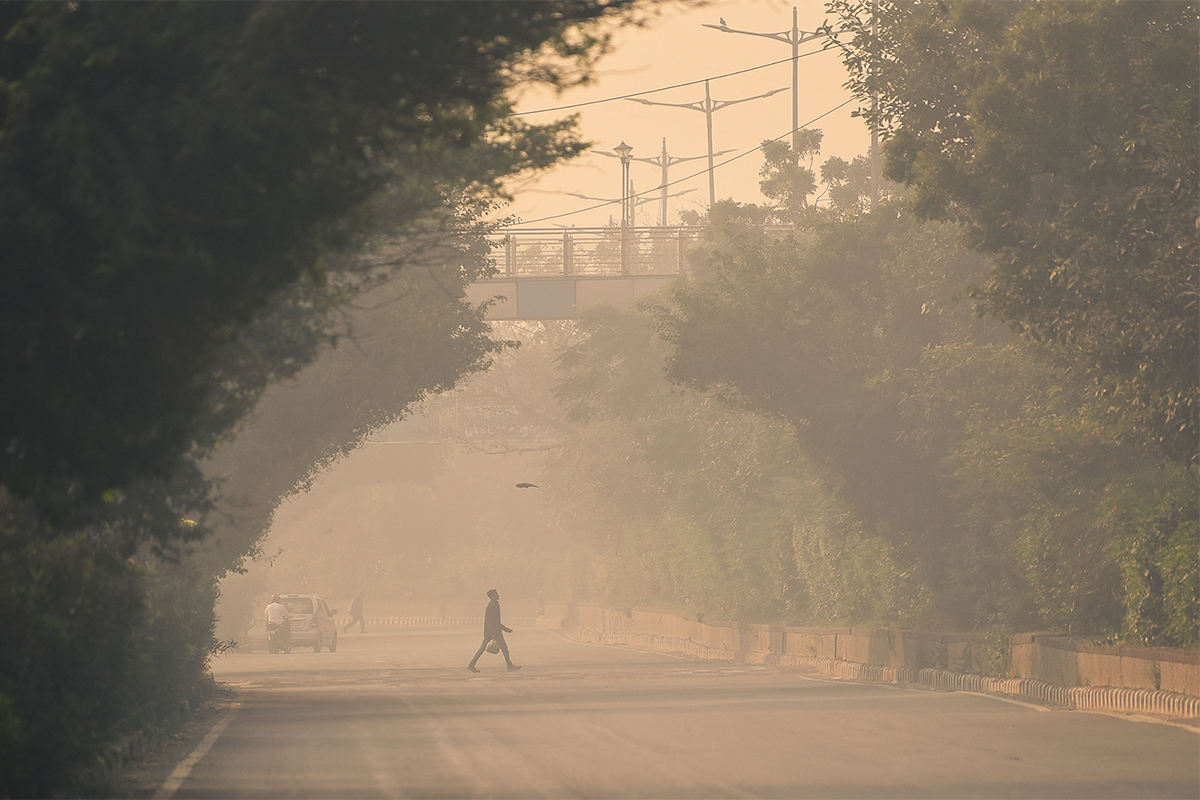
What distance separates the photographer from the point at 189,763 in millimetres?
15438

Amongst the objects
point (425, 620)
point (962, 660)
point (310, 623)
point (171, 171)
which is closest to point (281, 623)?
point (310, 623)

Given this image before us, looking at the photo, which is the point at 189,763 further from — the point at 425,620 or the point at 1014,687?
the point at 425,620

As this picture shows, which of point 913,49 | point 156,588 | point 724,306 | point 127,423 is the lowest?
point 156,588

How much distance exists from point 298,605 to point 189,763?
35927mm

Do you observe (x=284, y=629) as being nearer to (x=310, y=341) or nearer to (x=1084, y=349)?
(x=1084, y=349)

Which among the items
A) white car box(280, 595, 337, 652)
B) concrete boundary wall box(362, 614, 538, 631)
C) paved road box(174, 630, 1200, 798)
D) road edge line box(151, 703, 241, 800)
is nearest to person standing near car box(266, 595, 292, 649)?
white car box(280, 595, 337, 652)

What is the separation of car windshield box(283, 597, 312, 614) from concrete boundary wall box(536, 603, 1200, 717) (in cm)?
1131

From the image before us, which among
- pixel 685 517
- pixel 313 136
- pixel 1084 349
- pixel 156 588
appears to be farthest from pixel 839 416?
pixel 313 136

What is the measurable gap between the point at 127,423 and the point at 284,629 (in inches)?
1726

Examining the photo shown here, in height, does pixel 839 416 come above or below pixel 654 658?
above

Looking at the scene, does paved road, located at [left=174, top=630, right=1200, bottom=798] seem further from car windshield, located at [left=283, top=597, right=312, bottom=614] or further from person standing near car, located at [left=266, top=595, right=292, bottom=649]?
car windshield, located at [left=283, top=597, right=312, bottom=614]

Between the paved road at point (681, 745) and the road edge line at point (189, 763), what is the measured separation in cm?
14

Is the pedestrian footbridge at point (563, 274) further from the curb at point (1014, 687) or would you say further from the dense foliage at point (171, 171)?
the dense foliage at point (171, 171)

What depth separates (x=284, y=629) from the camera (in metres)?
49.7
